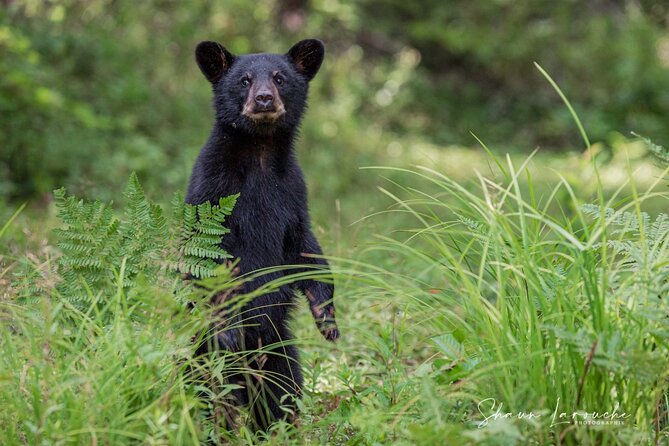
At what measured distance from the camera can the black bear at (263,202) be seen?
380 centimetres

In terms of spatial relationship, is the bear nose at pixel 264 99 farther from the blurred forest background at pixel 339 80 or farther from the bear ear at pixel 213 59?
the blurred forest background at pixel 339 80

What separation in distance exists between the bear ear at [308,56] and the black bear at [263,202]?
30cm

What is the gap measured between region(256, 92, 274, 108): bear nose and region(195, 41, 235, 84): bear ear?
39 cm

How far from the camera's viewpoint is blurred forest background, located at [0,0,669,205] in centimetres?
886

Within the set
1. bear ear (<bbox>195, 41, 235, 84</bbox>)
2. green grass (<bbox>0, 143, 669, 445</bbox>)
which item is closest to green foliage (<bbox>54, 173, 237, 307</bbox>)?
green grass (<bbox>0, 143, 669, 445</bbox>)

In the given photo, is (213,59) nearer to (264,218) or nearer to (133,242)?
(264,218)

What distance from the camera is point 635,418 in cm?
299

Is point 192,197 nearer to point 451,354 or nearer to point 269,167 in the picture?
point 269,167

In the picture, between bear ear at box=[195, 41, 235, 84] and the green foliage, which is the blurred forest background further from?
the green foliage

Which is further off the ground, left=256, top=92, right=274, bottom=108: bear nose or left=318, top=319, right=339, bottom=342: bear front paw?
left=256, top=92, right=274, bottom=108: bear nose

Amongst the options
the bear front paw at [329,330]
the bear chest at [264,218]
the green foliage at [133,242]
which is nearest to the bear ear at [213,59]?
the bear chest at [264,218]

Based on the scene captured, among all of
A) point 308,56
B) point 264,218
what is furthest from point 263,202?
point 308,56

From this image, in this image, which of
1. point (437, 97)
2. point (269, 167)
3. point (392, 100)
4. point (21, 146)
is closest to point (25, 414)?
point (269, 167)

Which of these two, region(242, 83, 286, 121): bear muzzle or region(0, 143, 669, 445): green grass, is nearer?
region(0, 143, 669, 445): green grass
